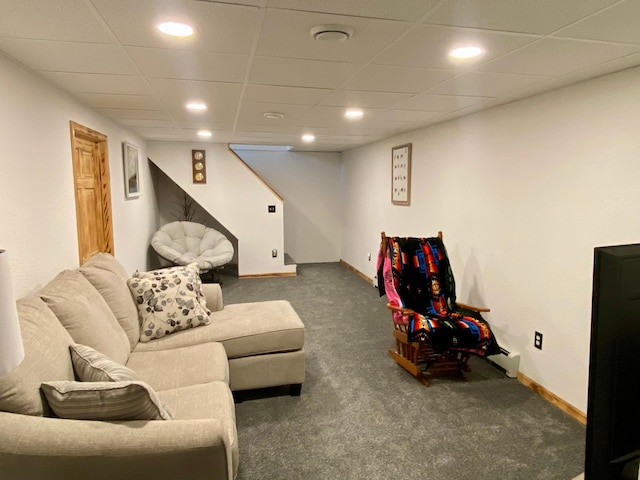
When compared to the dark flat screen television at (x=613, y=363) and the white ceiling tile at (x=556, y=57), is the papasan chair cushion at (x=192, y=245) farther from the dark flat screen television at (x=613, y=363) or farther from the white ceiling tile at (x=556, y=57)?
the dark flat screen television at (x=613, y=363)

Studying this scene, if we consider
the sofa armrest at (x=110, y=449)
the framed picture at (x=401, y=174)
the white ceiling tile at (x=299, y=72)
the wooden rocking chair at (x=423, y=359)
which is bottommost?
the wooden rocking chair at (x=423, y=359)

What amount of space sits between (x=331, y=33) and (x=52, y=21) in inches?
42.4

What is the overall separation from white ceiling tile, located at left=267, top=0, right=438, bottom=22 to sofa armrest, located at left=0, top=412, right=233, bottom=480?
1.47 meters

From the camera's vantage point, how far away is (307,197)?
721 centimetres

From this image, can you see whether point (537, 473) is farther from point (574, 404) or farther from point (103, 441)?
point (103, 441)

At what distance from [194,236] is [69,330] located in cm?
430

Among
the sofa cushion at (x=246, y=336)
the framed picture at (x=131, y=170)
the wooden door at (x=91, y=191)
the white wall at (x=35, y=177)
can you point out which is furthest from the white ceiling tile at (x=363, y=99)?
the framed picture at (x=131, y=170)

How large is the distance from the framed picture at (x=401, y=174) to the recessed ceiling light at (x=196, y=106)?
240cm

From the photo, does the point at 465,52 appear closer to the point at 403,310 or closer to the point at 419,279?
the point at 403,310

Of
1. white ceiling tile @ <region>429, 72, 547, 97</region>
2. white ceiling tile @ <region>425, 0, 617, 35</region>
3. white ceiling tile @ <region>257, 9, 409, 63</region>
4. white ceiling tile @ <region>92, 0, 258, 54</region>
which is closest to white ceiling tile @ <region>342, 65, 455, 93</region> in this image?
white ceiling tile @ <region>429, 72, 547, 97</region>

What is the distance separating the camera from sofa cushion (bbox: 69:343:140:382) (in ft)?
5.16

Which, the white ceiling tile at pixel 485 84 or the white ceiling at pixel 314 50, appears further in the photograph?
the white ceiling tile at pixel 485 84

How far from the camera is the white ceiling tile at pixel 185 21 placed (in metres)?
1.39

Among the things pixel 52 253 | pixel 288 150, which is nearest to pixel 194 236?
pixel 288 150
